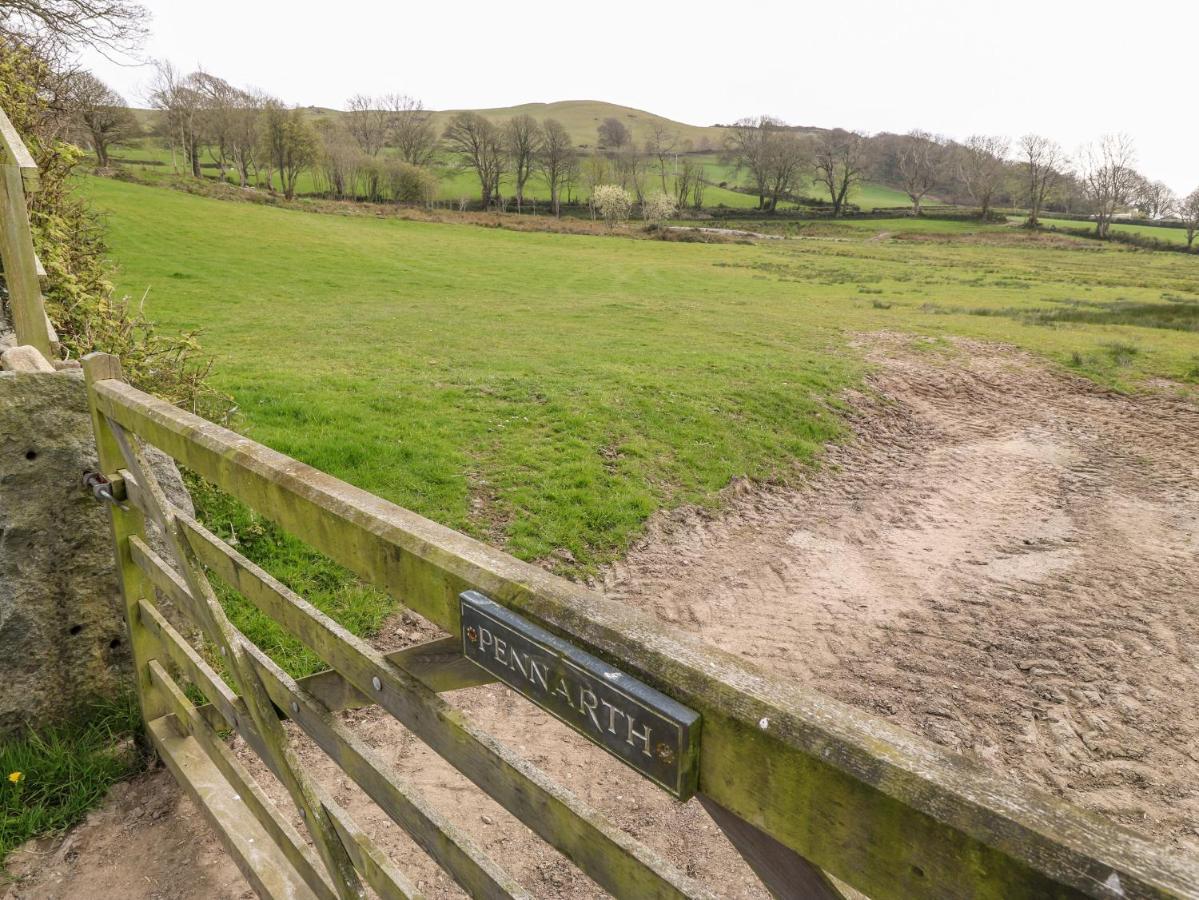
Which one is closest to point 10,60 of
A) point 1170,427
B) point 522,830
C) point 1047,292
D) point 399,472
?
point 399,472

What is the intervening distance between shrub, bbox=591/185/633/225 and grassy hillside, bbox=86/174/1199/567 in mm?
30316

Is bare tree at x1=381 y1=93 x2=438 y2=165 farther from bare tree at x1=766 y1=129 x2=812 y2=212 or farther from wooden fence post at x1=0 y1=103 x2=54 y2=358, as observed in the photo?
wooden fence post at x1=0 y1=103 x2=54 y2=358

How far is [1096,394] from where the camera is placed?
16719 mm

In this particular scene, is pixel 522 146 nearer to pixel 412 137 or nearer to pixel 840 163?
pixel 412 137

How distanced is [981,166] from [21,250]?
12545 centimetres

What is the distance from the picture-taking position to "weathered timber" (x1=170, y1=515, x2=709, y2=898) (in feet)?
5.10

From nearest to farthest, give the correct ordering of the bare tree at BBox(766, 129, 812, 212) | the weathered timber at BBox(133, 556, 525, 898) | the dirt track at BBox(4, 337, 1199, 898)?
the weathered timber at BBox(133, 556, 525, 898) → the dirt track at BBox(4, 337, 1199, 898) → the bare tree at BBox(766, 129, 812, 212)

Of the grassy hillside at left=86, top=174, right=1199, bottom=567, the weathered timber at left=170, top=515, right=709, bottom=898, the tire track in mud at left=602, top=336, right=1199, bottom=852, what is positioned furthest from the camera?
the grassy hillside at left=86, top=174, right=1199, bottom=567

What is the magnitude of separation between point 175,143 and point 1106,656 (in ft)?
290

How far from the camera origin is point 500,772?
5.98ft

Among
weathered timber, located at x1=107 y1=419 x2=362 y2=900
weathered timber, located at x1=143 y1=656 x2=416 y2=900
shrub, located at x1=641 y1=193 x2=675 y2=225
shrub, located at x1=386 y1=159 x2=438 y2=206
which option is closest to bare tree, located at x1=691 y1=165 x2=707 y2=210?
shrub, located at x1=641 y1=193 x2=675 y2=225

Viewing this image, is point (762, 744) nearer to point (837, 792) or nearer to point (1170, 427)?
point (837, 792)

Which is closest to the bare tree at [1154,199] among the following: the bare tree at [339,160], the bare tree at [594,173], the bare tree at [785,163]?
the bare tree at [785,163]

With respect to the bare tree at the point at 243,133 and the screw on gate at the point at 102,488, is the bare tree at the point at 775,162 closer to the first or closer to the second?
the bare tree at the point at 243,133
